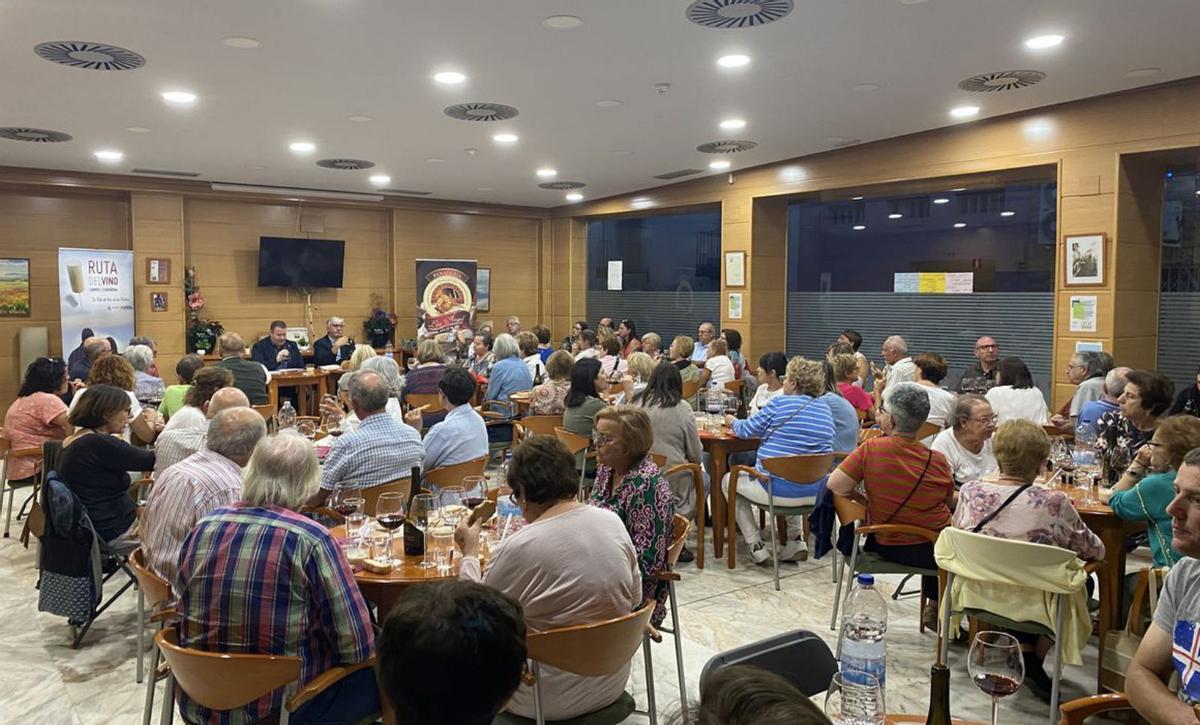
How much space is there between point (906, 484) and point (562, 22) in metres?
3.26

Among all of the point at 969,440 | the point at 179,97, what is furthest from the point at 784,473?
the point at 179,97

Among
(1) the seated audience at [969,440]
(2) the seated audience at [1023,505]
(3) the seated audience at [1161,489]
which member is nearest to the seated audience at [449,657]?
(2) the seated audience at [1023,505]

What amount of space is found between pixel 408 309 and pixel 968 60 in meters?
9.62

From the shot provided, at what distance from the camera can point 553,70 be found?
582 centimetres

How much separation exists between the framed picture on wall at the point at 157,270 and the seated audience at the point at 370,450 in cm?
825

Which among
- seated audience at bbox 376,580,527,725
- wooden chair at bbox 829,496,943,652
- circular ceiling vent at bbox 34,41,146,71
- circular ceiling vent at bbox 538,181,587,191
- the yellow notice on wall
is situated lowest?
wooden chair at bbox 829,496,943,652

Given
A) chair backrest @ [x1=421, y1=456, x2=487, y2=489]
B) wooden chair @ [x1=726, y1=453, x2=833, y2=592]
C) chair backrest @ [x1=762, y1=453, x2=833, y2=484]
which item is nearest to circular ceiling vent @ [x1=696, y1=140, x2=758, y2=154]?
wooden chair @ [x1=726, y1=453, x2=833, y2=592]

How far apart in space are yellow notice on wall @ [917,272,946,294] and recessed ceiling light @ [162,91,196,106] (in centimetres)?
742

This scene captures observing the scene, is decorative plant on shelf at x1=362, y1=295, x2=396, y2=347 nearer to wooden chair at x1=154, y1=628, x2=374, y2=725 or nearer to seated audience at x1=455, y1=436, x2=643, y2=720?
seated audience at x1=455, y1=436, x2=643, y2=720

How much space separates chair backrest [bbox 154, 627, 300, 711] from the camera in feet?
7.04

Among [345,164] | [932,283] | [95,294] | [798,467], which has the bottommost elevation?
[798,467]

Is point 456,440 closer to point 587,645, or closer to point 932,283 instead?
point 587,645

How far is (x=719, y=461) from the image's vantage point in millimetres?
5527

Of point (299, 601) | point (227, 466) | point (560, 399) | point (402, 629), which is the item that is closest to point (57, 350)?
point (560, 399)
